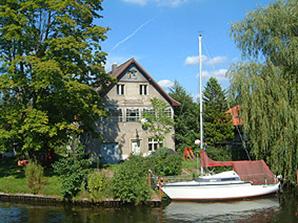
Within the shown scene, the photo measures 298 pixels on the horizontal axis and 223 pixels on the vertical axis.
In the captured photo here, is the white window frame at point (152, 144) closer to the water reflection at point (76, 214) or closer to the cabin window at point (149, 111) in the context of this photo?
the cabin window at point (149, 111)

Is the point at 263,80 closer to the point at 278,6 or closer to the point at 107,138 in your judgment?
the point at 278,6

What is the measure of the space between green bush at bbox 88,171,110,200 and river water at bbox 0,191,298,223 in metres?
1.07

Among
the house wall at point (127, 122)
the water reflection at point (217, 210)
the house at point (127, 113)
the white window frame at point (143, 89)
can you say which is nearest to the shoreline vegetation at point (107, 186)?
the water reflection at point (217, 210)

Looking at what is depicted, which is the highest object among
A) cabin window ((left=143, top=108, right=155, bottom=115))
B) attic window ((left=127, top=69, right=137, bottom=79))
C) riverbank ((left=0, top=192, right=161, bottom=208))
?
attic window ((left=127, top=69, right=137, bottom=79))

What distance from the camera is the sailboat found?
2561 centimetres

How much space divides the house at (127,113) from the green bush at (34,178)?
12.0 metres

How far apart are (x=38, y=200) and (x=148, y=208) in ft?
24.1

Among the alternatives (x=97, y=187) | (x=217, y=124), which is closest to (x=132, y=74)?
(x=217, y=124)

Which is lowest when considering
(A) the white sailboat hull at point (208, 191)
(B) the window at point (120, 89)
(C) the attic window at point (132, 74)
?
(A) the white sailboat hull at point (208, 191)

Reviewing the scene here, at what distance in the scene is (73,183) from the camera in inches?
990

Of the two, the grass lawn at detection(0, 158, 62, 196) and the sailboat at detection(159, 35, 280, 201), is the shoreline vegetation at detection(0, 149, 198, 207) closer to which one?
the grass lawn at detection(0, 158, 62, 196)

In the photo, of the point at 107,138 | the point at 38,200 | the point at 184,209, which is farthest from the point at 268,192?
the point at 107,138

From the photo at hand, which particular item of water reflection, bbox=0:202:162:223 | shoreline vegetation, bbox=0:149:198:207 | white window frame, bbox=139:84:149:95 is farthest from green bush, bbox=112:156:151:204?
white window frame, bbox=139:84:149:95

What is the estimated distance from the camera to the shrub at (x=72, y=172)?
82.4 ft
